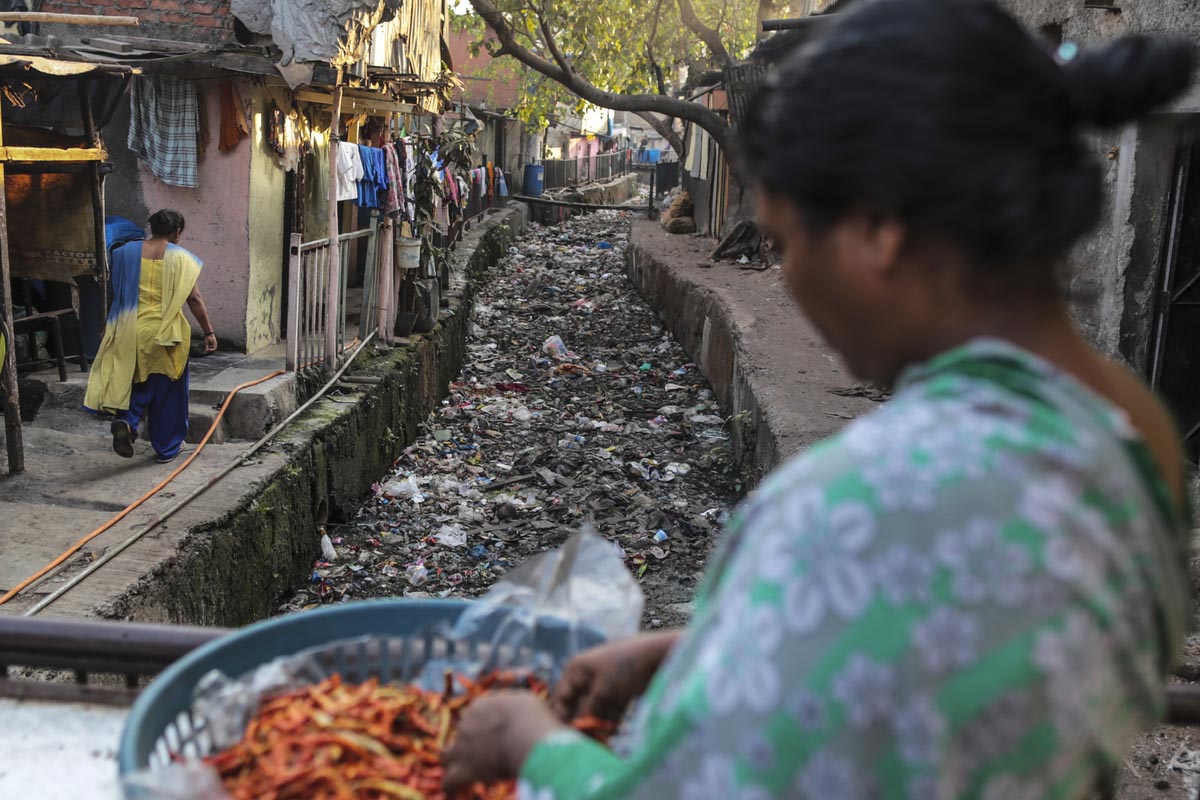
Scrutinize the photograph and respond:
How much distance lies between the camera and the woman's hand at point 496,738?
114 centimetres

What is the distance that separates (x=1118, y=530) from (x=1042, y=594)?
109mm

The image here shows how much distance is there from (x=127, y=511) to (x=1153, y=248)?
5.43 meters

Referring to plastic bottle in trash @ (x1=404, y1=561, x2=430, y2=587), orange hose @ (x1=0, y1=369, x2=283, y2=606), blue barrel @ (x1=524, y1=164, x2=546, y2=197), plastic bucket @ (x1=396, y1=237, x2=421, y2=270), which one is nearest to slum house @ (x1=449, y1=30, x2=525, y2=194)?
blue barrel @ (x1=524, y1=164, x2=546, y2=197)

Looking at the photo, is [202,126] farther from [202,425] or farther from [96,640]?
[96,640]

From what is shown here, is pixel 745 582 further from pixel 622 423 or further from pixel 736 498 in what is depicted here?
pixel 622 423

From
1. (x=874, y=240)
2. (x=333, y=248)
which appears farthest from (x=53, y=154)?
(x=874, y=240)

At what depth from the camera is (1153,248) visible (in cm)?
564

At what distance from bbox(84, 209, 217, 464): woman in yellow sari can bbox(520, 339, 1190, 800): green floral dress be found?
6180 millimetres

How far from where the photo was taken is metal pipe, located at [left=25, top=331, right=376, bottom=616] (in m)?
4.27

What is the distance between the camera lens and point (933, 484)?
A: 2.80 feet

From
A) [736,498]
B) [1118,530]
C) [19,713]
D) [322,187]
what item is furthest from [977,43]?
[322,187]

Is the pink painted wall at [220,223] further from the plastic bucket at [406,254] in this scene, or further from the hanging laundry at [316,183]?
the plastic bucket at [406,254]

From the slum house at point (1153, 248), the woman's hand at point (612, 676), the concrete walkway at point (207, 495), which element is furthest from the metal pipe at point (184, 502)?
the slum house at point (1153, 248)

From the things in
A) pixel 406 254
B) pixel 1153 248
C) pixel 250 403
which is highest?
pixel 1153 248
